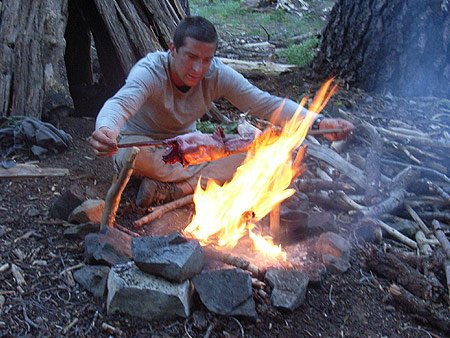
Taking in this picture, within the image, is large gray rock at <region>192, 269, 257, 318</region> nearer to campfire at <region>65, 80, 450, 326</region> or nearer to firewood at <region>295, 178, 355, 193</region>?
campfire at <region>65, 80, 450, 326</region>

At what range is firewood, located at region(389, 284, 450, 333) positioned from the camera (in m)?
3.12

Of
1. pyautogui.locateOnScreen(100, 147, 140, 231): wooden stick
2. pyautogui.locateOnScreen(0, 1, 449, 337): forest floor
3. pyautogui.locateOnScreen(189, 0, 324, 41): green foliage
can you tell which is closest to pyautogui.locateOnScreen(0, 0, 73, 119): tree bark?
pyautogui.locateOnScreen(0, 1, 449, 337): forest floor

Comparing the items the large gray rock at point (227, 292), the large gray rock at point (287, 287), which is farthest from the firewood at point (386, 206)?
the large gray rock at point (227, 292)

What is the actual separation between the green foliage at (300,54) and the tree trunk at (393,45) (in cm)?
99

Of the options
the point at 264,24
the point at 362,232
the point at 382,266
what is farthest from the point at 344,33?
the point at 264,24

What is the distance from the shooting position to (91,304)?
2.96 meters

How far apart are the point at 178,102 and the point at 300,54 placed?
497 centimetres

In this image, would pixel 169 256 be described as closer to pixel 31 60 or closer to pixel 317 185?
pixel 317 185

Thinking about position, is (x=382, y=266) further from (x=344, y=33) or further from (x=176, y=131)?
(x=344, y=33)

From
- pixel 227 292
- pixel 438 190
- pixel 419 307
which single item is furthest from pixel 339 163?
pixel 227 292

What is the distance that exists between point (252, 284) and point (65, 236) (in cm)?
147

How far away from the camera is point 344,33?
283 inches

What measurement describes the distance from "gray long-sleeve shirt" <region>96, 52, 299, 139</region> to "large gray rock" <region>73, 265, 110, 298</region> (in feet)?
4.43

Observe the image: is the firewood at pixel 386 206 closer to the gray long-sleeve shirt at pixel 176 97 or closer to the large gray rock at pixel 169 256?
the gray long-sleeve shirt at pixel 176 97
